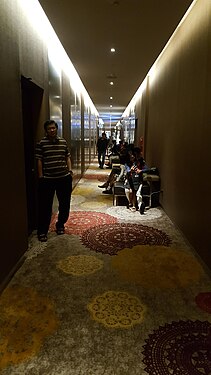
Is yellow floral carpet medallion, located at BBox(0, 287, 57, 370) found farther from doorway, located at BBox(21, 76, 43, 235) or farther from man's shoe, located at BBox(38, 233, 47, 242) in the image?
doorway, located at BBox(21, 76, 43, 235)

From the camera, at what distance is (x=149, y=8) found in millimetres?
3730

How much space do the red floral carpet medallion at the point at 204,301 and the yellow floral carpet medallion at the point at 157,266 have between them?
0.73 feet

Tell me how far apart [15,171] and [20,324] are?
157 centimetres

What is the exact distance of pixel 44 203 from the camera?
13.3 ft

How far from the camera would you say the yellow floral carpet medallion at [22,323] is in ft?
6.57

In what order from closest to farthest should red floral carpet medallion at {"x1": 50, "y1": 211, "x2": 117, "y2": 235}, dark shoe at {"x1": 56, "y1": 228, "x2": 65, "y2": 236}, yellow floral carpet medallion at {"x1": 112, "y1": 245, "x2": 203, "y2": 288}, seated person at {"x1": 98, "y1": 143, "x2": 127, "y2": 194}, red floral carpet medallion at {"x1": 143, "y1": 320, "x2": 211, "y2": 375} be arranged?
red floral carpet medallion at {"x1": 143, "y1": 320, "x2": 211, "y2": 375} < yellow floral carpet medallion at {"x1": 112, "y1": 245, "x2": 203, "y2": 288} < dark shoe at {"x1": 56, "y1": 228, "x2": 65, "y2": 236} < red floral carpet medallion at {"x1": 50, "y1": 211, "x2": 117, "y2": 235} < seated person at {"x1": 98, "y1": 143, "x2": 127, "y2": 194}

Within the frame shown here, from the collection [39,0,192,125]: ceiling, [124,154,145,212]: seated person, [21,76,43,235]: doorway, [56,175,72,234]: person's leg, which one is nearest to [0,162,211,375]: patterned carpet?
[56,175,72,234]: person's leg

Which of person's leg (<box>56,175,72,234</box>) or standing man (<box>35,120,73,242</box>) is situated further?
person's leg (<box>56,175,72,234</box>)

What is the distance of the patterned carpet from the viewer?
6.39ft

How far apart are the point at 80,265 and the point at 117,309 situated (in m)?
0.94

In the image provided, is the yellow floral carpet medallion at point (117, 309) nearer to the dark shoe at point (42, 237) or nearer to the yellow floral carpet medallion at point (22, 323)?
the yellow floral carpet medallion at point (22, 323)

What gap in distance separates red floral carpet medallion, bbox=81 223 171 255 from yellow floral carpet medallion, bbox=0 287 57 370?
1.28 metres

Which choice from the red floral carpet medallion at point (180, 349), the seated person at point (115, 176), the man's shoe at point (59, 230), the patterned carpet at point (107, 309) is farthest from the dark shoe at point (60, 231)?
the seated person at point (115, 176)

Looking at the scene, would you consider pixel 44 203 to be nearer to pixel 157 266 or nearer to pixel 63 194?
pixel 63 194
